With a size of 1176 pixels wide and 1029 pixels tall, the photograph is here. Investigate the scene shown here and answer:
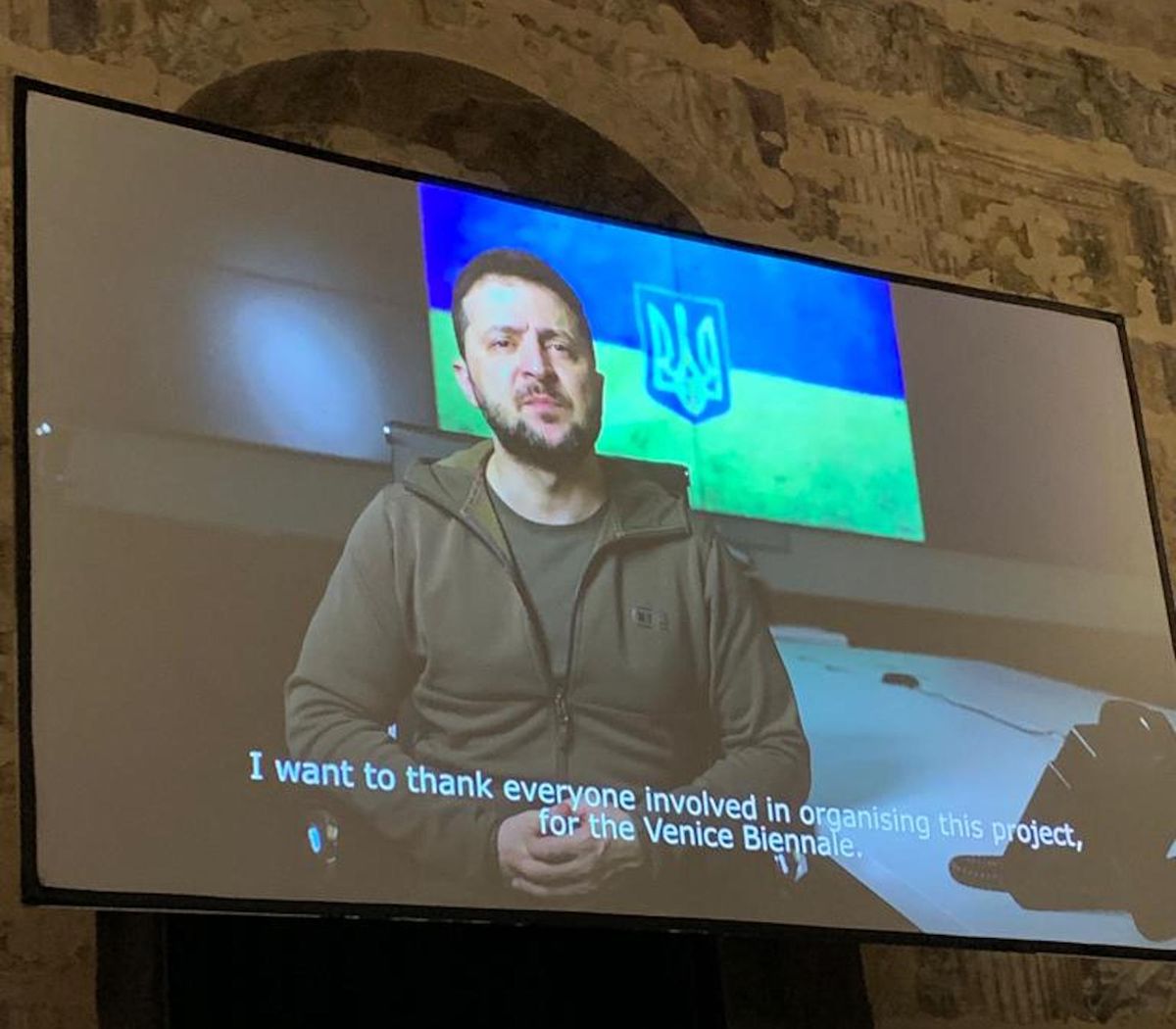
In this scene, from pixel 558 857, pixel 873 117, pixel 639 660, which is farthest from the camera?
pixel 873 117

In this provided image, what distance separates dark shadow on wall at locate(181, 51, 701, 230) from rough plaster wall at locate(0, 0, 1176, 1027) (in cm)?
1

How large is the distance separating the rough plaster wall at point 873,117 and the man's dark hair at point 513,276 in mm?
547

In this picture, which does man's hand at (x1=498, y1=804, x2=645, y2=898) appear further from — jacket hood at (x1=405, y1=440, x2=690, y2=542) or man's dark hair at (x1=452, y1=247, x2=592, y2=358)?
man's dark hair at (x1=452, y1=247, x2=592, y2=358)

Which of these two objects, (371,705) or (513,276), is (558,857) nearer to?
(371,705)

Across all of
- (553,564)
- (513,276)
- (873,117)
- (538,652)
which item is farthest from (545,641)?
(873,117)

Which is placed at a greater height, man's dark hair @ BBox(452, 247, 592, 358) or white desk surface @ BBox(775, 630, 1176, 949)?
man's dark hair @ BBox(452, 247, 592, 358)

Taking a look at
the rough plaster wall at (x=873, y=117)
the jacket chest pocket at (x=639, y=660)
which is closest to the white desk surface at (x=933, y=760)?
the jacket chest pocket at (x=639, y=660)

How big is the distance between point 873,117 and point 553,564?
147 centimetres

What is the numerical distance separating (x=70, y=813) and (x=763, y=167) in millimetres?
1973

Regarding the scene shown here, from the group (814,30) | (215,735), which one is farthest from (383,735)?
(814,30)

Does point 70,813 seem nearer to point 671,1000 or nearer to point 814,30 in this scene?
point 671,1000

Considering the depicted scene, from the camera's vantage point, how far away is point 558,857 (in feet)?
9.51

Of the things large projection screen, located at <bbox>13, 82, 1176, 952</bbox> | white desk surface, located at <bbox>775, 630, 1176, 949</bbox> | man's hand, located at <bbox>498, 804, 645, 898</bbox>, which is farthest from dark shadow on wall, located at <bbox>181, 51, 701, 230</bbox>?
man's hand, located at <bbox>498, 804, 645, 898</bbox>

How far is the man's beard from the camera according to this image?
3.22m
